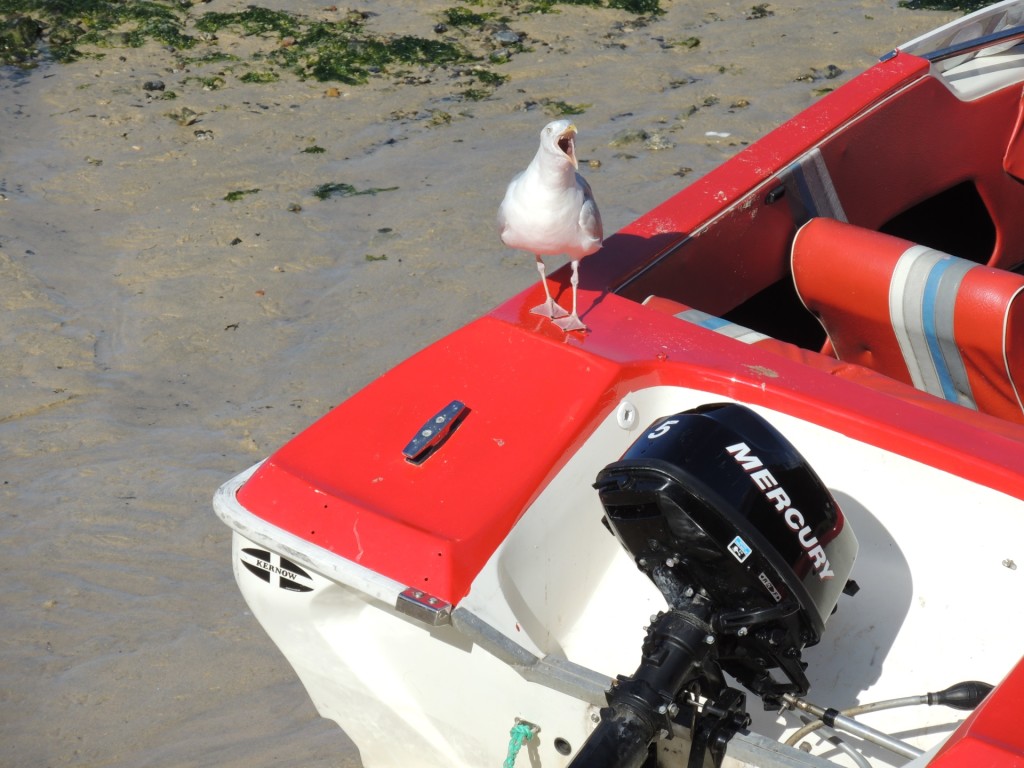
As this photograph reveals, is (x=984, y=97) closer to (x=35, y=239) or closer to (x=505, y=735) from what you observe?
(x=505, y=735)

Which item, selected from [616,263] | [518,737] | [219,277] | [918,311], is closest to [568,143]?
[616,263]

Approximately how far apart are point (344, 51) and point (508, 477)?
14.8ft

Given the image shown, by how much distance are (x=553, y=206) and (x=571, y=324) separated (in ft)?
0.88

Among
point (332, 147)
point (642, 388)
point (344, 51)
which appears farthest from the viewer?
point (344, 51)

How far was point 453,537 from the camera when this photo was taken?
6.79 feet

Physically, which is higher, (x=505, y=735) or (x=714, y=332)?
(x=714, y=332)

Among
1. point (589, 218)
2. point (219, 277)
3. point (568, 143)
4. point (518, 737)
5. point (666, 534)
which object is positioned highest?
point (568, 143)

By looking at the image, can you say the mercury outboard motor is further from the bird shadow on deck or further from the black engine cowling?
the bird shadow on deck

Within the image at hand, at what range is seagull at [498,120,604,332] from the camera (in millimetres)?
2289

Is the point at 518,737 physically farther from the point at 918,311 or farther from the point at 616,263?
the point at 918,311

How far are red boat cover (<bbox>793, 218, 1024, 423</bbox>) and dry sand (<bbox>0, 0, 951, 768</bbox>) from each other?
1.58 meters

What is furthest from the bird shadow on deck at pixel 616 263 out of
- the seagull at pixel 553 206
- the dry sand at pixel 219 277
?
the dry sand at pixel 219 277

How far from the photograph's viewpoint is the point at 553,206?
2.33 meters

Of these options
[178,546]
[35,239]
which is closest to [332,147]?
[35,239]
